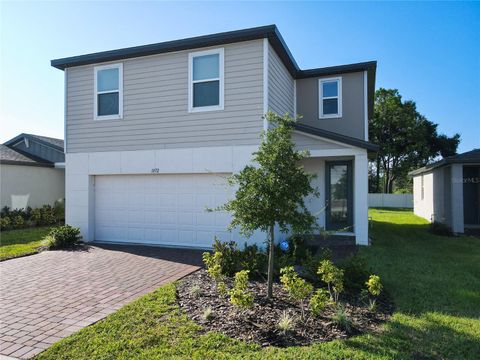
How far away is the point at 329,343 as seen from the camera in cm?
397

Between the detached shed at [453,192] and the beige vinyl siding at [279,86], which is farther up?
the beige vinyl siding at [279,86]

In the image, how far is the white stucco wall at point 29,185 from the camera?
15625 mm

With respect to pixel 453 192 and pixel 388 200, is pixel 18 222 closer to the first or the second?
pixel 453 192

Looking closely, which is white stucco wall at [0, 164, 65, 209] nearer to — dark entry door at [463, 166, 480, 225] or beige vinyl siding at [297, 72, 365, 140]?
beige vinyl siding at [297, 72, 365, 140]

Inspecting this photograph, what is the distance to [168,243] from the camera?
10.5 meters

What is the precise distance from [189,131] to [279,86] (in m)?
3.16

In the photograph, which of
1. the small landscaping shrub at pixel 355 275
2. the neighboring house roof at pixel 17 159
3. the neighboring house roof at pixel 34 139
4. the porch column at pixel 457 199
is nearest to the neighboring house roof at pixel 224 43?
the porch column at pixel 457 199

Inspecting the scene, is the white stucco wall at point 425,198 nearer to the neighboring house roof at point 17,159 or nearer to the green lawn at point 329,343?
the green lawn at point 329,343

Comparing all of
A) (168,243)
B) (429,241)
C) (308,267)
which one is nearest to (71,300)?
(308,267)

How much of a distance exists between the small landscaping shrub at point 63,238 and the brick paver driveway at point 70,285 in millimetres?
501

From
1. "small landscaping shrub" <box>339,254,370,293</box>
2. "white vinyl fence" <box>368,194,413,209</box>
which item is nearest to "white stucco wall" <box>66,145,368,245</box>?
"small landscaping shrub" <box>339,254,370,293</box>

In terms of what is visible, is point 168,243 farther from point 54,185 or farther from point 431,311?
point 54,185

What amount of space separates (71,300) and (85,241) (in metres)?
6.05

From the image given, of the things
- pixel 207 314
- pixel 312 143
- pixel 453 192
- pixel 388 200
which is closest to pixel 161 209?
pixel 312 143
